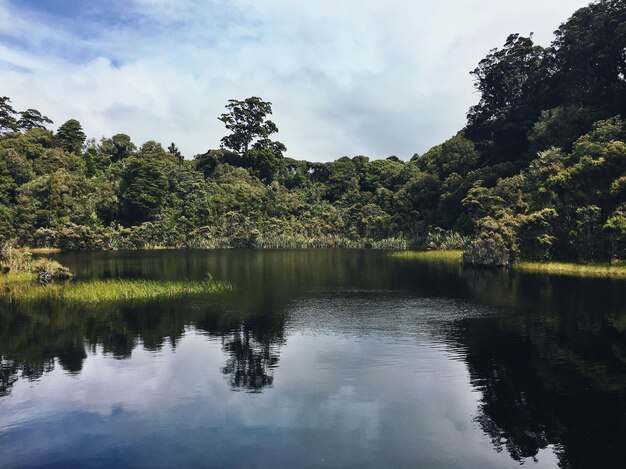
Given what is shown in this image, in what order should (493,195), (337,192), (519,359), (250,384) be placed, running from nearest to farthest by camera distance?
(250,384) → (519,359) → (493,195) → (337,192)

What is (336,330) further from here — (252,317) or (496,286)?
(496,286)

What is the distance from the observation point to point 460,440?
1523 cm

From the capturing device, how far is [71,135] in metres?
148

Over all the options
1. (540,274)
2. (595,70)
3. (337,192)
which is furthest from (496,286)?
(337,192)

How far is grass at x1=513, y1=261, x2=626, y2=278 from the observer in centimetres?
5456

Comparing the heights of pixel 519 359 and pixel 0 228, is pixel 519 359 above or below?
below

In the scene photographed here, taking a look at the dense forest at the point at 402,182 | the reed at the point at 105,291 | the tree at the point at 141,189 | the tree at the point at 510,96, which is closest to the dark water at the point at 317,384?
the reed at the point at 105,291

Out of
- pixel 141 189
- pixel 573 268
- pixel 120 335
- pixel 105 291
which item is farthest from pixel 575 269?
pixel 141 189

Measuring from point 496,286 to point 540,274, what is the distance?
1246 centimetres

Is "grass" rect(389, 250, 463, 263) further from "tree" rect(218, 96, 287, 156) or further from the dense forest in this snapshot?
"tree" rect(218, 96, 287, 156)

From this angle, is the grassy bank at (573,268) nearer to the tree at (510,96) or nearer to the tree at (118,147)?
the tree at (510,96)

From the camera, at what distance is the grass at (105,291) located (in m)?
39.4

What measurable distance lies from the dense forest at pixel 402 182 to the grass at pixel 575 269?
2179 millimetres

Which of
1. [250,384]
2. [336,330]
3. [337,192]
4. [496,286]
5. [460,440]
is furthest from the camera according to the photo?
[337,192]
